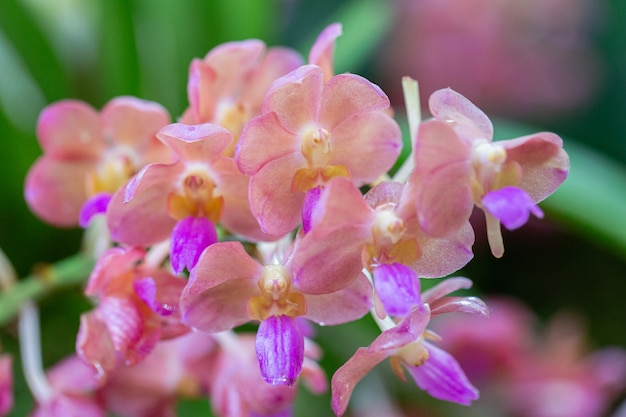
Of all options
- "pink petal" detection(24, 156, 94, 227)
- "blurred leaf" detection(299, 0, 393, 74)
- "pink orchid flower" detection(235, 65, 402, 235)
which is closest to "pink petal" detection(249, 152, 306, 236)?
"pink orchid flower" detection(235, 65, 402, 235)

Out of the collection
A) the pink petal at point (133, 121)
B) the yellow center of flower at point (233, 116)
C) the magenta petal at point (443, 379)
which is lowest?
the magenta petal at point (443, 379)

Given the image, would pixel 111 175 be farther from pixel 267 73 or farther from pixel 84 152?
pixel 267 73

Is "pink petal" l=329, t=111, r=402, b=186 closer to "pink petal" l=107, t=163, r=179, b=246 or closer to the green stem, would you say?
"pink petal" l=107, t=163, r=179, b=246

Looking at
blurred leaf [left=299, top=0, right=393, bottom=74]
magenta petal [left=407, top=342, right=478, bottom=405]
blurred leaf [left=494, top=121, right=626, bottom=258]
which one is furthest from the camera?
blurred leaf [left=299, top=0, right=393, bottom=74]

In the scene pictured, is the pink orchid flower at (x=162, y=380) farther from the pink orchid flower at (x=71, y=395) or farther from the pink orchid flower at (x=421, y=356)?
the pink orchid flower at (x=421, y=356)

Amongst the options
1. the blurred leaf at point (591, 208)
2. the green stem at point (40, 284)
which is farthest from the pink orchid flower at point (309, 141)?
the blurred leaf at point (591, 208)

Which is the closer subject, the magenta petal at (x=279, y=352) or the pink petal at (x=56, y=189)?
the magenta petal at (x=279, y=352)

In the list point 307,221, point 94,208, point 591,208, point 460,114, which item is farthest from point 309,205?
point 591,208
